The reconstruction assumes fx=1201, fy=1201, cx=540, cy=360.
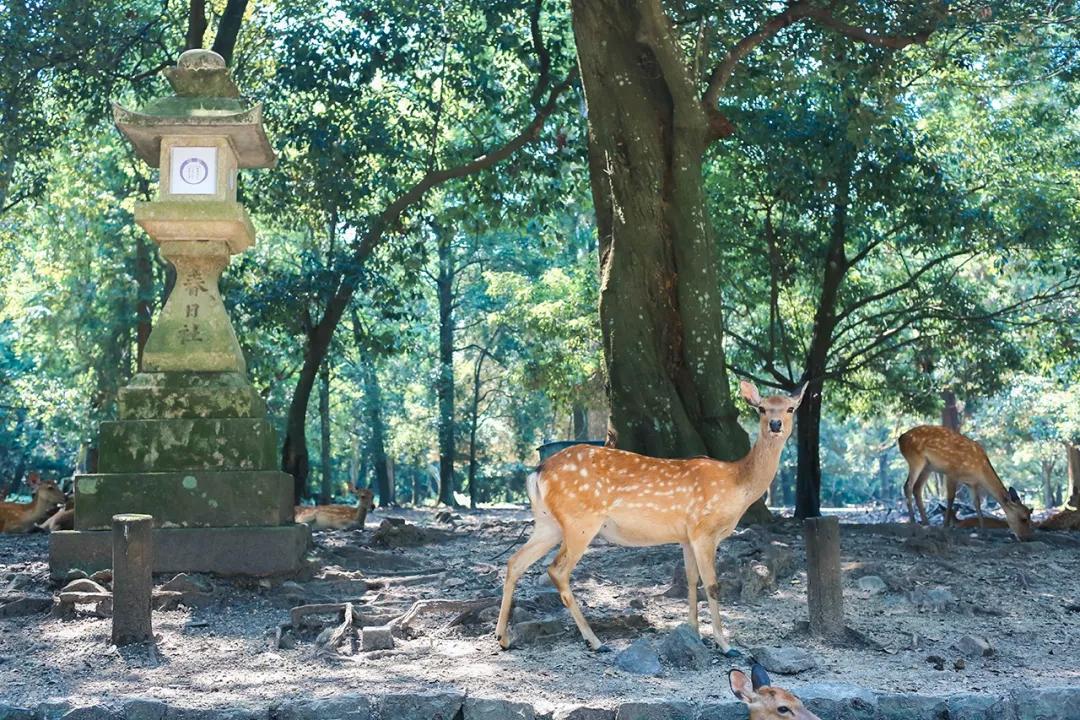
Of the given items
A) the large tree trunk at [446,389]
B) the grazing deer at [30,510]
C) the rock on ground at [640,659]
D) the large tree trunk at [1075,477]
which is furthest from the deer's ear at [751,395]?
the large tree trunk at [446,389]

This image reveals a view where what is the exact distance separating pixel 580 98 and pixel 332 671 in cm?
1260

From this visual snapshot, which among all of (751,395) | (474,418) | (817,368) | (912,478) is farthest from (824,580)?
(474,418)

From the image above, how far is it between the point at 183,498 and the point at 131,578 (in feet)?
7.74

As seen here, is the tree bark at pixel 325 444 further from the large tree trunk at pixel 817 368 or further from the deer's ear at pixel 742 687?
the deer's ear at pixel 742 687

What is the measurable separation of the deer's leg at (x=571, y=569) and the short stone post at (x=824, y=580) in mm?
1396

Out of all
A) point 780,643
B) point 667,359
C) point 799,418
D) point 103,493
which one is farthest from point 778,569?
point 799,418

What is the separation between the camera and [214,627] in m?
8.41

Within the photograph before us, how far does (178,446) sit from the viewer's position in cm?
996

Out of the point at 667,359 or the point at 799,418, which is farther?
the point at 799,418

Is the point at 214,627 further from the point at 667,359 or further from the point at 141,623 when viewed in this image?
the point at 667,359

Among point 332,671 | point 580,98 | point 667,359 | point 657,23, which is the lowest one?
point 332,671

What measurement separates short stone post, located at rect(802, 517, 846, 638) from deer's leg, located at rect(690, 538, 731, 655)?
2.09 ft

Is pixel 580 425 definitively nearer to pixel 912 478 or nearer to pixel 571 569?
pixel 912 478

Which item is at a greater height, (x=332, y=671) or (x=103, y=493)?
(x=103, y=493)
